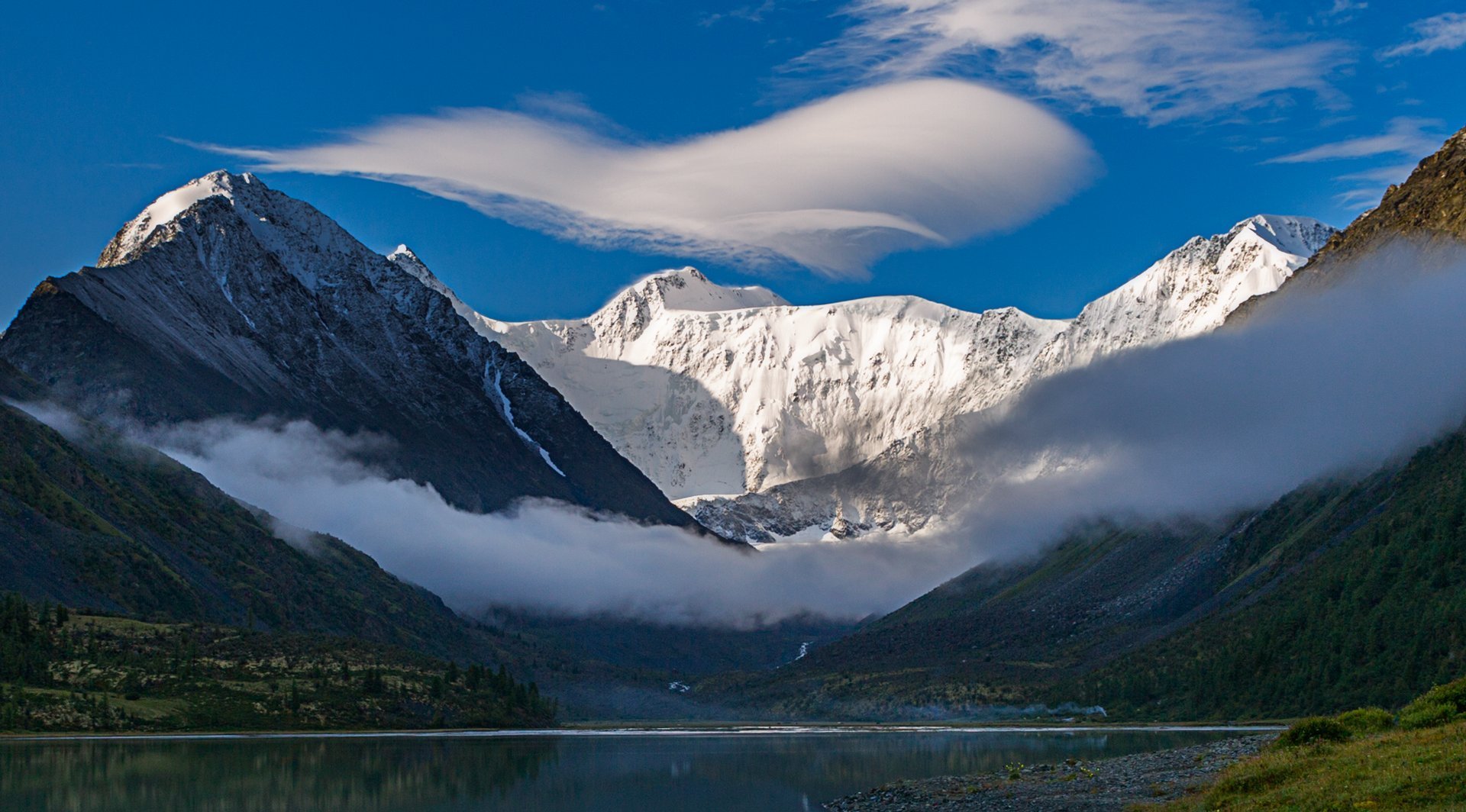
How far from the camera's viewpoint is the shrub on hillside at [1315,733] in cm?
9206

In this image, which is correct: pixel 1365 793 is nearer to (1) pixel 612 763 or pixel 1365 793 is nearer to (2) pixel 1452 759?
(2) pixel 1452 759

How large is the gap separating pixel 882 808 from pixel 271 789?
60.3 metres

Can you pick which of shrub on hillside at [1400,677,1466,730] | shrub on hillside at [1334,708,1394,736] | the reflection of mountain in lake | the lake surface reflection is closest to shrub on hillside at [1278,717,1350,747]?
shrub on hillside at [1334,708,1394,736]

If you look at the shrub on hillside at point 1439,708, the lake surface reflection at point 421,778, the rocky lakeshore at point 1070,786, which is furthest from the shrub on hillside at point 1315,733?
the lake surface reflection at point 421,778

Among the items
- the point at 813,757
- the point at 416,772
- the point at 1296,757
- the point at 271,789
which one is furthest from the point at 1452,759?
the point at 813,757

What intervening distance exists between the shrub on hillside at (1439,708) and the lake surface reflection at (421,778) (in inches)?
2301

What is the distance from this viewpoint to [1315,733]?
307 feet

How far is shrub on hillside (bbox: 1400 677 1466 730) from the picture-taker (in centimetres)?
8388

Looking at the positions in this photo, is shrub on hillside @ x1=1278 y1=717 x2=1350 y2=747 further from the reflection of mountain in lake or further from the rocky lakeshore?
the reflection of mountain in lake

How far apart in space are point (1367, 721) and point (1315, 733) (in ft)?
14.9

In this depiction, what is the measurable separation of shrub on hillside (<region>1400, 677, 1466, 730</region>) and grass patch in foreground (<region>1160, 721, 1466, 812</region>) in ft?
5.81

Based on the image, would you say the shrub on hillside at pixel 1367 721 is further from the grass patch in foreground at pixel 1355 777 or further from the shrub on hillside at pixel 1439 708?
the grass patch in foreground at pixel 1355 777

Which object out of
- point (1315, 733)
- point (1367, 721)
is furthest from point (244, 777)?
point (1367, 721)

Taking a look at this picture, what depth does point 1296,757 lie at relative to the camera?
8531cm
